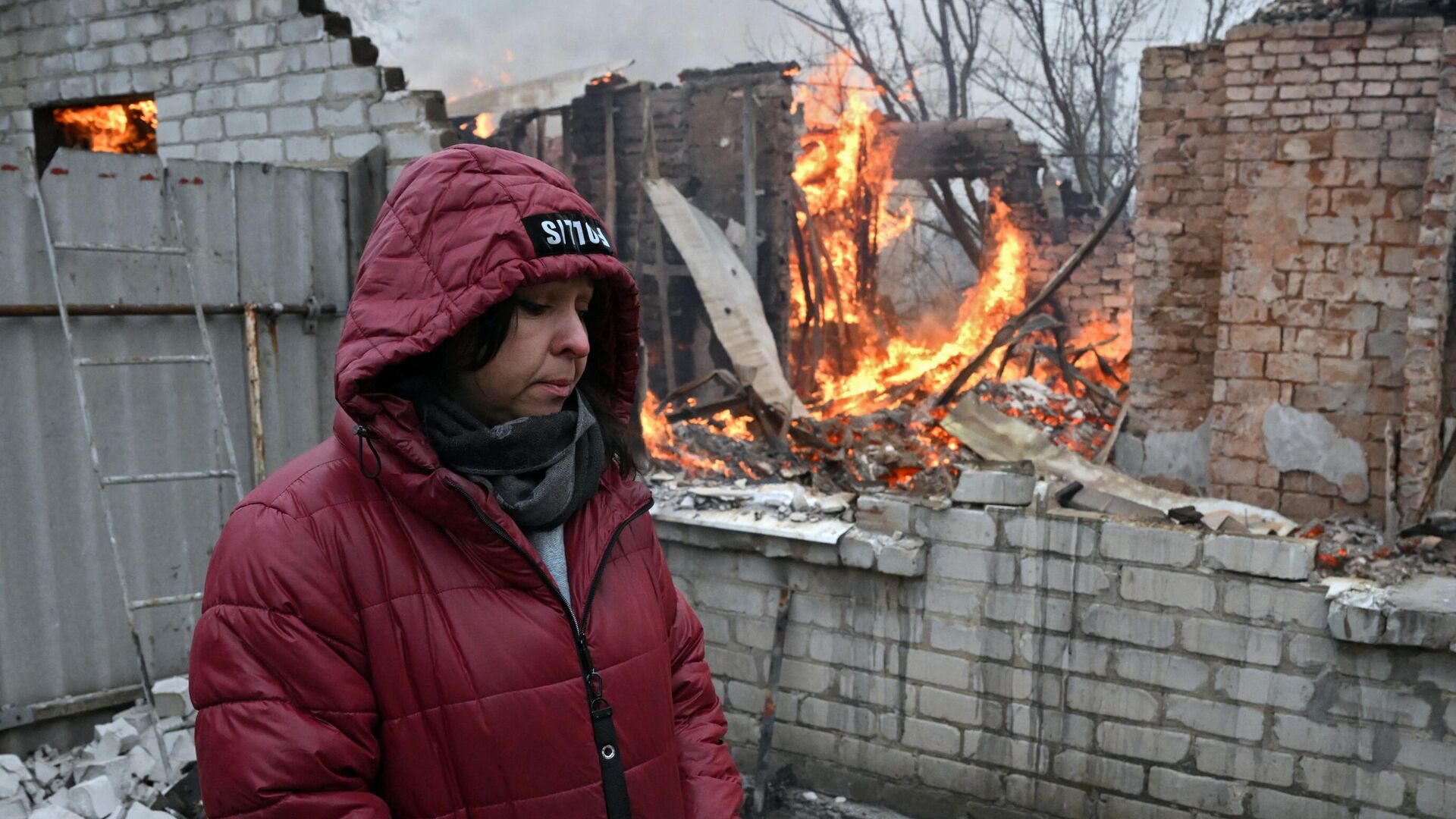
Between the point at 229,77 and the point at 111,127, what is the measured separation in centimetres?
157

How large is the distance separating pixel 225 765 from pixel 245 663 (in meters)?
0.14

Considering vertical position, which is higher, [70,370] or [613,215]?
[613,215]

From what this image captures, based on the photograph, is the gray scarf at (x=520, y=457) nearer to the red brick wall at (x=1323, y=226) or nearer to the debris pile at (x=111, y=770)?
the debris pile at (x=111, y=770)

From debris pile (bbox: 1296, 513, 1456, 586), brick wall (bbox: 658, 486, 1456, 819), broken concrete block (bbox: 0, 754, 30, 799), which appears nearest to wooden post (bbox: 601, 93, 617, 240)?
brick wall (bbox: 658, 486, 1456, 819)

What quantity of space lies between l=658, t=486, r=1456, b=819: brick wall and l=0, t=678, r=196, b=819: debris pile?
7.91 feet

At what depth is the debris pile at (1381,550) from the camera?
4.36m

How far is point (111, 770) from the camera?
3.67 metres

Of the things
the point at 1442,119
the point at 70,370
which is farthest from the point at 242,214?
the point at 1442,119

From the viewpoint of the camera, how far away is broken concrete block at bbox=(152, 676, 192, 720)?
3.95 metres

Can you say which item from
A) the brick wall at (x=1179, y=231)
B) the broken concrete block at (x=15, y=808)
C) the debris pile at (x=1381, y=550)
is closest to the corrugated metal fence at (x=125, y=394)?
the broken concrete block at (x=15, y=808)

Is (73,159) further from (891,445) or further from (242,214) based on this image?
(891,445)

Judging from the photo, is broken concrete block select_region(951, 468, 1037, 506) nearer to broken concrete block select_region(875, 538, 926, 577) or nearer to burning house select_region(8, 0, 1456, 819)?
burning house select_region(8, 0, 1456, 819)

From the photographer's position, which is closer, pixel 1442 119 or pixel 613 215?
pixel 1442 119

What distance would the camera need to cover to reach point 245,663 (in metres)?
1.38
